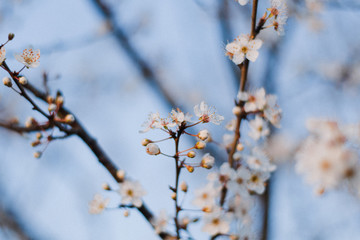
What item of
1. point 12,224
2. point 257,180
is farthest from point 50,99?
point 12,224

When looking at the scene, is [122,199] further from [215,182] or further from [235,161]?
[235,161]

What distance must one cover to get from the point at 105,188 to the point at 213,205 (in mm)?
510

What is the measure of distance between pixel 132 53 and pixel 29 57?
10.2 feet

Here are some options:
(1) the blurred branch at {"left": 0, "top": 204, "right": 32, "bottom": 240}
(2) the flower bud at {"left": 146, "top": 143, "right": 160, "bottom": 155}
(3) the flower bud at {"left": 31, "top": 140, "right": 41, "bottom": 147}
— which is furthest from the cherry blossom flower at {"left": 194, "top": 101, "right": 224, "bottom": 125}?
(1) the blurred branch at {"left": 0, "top": 204, "right": 32, "bottom": 240}

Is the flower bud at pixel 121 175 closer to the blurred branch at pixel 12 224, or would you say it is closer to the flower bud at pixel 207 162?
the flower bud at pixel 207 162

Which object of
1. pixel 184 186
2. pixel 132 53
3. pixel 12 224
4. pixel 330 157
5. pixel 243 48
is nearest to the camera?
pixel 330 157

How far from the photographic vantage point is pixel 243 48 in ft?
4.58

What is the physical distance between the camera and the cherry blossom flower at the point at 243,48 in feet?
4.48

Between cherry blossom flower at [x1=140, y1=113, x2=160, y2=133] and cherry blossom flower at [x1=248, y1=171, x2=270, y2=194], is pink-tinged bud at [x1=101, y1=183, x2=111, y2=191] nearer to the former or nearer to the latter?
cherry blossom flower at [x1=140, y1=113, x2=160, y2=133]

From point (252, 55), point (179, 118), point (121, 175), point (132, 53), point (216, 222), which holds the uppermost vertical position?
point (132, 53)

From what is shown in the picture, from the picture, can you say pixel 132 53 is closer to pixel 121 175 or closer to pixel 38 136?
pixel 38 136

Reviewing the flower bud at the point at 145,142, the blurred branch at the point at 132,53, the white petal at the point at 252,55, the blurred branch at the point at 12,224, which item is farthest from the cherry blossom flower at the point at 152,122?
the blurred branch at the point at 12,224

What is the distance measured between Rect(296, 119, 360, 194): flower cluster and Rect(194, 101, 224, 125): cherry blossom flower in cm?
41

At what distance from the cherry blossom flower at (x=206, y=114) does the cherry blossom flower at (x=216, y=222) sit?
41cm
